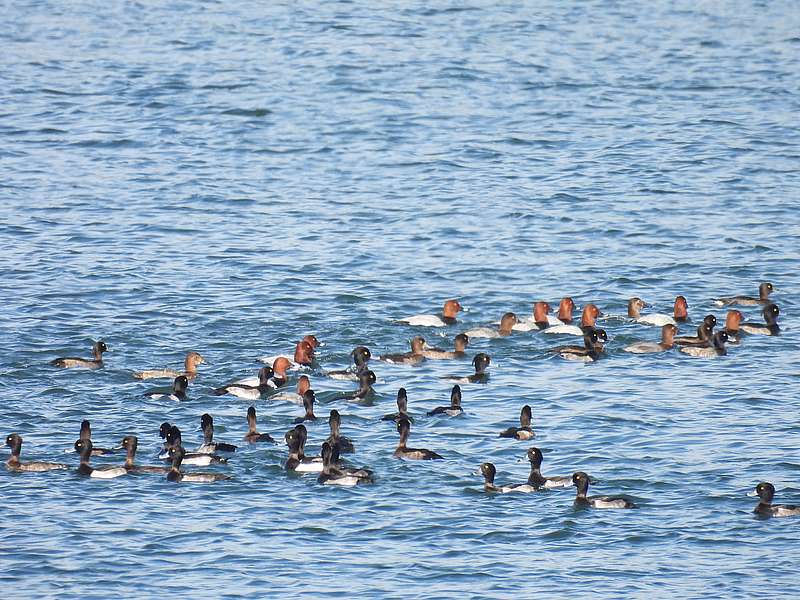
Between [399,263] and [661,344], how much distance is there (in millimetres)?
7080

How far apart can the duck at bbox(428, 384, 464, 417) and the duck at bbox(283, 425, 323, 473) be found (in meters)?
2.87

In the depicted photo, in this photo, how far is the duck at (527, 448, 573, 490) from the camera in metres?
20.7

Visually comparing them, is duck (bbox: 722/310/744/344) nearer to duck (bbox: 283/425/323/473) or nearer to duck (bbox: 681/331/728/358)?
duck (bbox: 681/331/728/358)

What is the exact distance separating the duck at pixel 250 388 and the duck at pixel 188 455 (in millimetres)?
2794

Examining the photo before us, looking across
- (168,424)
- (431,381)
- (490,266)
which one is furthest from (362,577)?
(490,266)

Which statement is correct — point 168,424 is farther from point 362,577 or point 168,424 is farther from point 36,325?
point 36,325

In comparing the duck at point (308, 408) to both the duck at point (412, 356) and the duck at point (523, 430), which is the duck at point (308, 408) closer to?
the duck at point (523, 430)

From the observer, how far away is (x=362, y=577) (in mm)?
18359

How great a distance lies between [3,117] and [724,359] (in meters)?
24.8

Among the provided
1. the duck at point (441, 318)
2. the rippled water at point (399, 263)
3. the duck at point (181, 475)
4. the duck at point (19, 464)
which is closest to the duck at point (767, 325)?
the rippled water at point (399, 263)

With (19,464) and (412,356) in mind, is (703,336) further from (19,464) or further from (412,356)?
(19,464)

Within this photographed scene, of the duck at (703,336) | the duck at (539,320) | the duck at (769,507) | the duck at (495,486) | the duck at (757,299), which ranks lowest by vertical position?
the duck at (769,507)

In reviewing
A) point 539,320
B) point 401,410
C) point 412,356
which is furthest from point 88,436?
point 539,320

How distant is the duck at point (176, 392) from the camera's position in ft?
78.4
